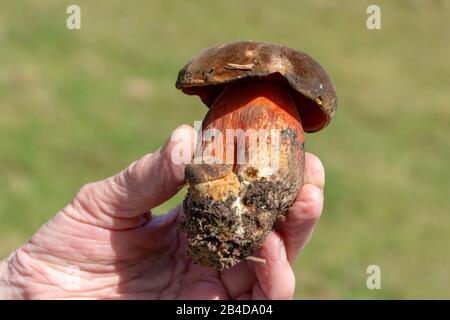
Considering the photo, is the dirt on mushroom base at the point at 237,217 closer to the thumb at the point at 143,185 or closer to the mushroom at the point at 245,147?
the mushroom at the point at 245,147

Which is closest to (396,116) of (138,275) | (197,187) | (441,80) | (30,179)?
(441,80)

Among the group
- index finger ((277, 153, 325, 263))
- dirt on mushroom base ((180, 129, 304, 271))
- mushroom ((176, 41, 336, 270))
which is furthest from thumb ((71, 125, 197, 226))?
index finger ((277, 153, 325, 263))

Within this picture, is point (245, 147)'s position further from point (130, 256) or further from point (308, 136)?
point (308, 136)

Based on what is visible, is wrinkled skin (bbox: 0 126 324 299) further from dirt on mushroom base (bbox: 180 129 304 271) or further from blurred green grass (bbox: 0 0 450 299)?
blurred green grass (bbox: 0 0 450 299)

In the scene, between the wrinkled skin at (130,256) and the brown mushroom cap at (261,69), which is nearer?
the brown mushroom cap at (261,69)

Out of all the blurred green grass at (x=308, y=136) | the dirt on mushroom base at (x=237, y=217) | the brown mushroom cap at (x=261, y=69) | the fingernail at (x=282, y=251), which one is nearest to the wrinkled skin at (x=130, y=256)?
A: the fingernail at (x=282, y=251)

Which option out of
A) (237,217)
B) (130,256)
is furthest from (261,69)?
(130,256)
